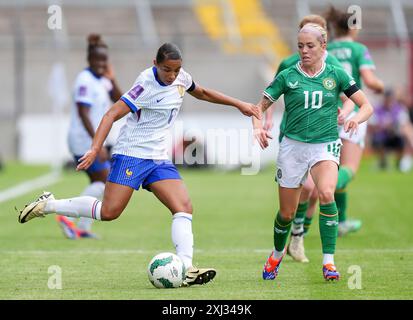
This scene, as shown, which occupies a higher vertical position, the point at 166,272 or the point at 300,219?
the point at 300,219

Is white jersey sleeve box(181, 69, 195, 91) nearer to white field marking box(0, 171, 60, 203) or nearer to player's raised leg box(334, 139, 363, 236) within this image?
player's raised leg box(334, 139, 363, 236)

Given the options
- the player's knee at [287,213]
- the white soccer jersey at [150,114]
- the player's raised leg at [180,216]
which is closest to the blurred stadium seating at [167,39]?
the player's knee at [287,213]

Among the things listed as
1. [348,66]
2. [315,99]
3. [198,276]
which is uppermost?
[348,66]

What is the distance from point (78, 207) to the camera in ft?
30.7

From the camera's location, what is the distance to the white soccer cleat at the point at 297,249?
34.4ft

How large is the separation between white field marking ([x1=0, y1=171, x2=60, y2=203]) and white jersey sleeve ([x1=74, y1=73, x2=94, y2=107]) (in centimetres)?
592

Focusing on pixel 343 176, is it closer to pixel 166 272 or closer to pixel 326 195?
pixel 326 195

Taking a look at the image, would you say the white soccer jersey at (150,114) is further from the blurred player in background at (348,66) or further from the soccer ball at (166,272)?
the blurred player in background at (348,66)

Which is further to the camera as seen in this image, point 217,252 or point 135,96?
point 217,252

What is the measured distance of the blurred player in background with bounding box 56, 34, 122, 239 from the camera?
1252 cm

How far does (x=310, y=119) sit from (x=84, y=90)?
162 inches

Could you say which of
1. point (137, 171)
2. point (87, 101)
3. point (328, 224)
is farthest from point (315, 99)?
point (87, 101)

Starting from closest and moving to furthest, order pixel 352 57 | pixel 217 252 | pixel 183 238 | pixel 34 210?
1. pixel 183 238
2. pixel 34 210
3. pixel 217 252
4. pixel 352 57

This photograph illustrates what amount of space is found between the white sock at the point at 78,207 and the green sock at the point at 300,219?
2.33 m
